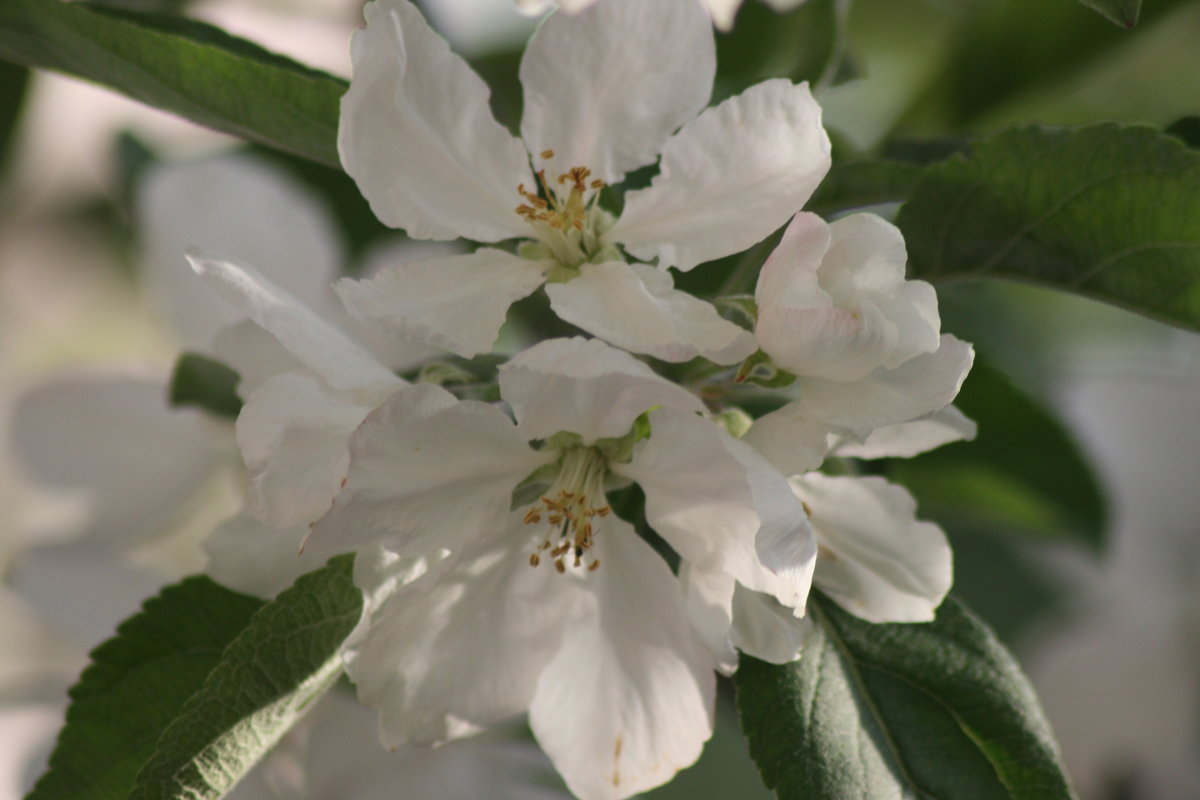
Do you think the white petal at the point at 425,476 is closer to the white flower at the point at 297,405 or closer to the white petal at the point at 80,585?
the white flower at the point at 297,405

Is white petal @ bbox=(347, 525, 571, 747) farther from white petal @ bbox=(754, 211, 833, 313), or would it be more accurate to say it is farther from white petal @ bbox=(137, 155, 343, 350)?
white petal @ bbox=(137, 155, 343, 350)

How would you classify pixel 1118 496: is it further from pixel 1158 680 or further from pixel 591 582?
pixel 591 582

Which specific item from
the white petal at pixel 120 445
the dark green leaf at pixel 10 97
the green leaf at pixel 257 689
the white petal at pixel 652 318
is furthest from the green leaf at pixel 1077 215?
the dark green leaf at pixel 10 97

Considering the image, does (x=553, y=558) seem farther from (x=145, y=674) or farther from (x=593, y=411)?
(x=145, y=674)

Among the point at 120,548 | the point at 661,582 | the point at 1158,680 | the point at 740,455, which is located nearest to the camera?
the point at 740,455

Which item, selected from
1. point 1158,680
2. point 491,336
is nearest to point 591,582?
point 491,336

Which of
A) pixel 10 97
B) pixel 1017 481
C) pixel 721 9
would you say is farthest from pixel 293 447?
pixel 10 97

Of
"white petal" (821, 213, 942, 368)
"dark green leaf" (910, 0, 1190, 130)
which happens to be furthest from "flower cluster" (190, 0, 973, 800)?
"dark green leaf" (910, 0, 1190, 130)
